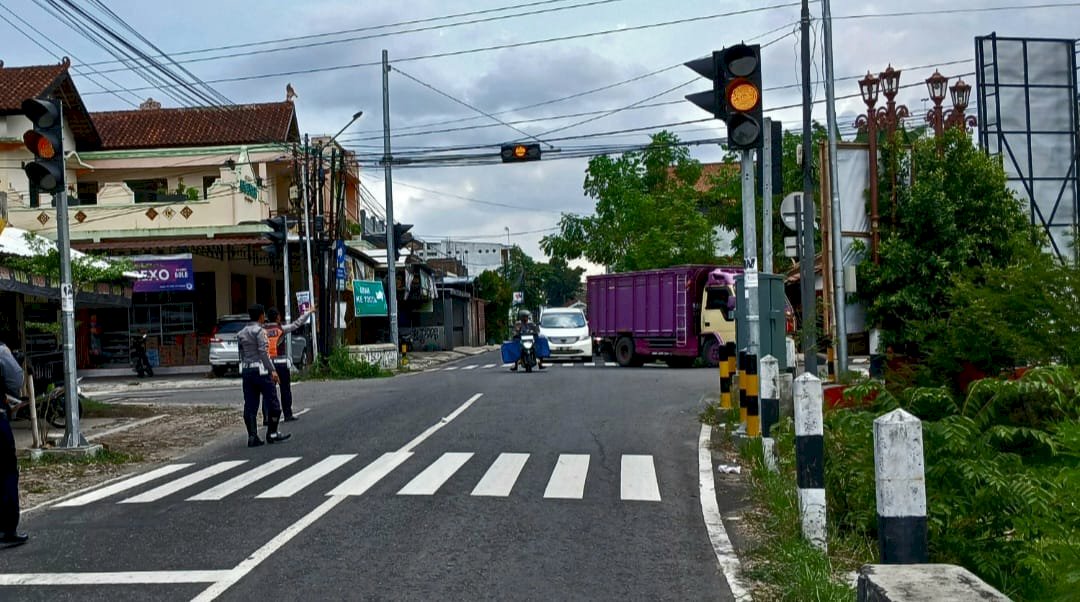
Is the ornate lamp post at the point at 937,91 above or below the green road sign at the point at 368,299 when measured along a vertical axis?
above

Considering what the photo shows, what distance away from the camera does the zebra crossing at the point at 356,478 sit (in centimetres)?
928

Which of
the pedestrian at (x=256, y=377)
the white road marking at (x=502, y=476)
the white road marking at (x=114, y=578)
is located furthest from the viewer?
the pedestrian at (x=256, y=377)

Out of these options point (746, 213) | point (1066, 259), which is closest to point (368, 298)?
point (746, 213)

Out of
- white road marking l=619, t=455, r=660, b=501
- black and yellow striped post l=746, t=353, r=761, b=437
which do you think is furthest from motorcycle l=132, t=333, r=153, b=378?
black and yellow striped post l=746, t=353, r=761, b=437

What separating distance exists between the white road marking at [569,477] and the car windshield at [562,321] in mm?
22320

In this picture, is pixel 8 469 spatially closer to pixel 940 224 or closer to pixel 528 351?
pixel 940 224

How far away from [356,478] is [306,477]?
0.55m

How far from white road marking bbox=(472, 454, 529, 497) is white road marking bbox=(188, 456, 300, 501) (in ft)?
7.39

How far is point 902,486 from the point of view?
4531 mm

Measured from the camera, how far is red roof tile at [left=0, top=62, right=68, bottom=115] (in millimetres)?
33406

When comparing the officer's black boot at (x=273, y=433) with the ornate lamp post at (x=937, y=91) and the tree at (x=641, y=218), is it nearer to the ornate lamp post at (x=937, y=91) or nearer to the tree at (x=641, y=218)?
the ornate lamp post at (x=937, y=91)

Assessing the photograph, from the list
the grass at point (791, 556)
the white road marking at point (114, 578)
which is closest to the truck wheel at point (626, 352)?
the grass at point (791, 556)

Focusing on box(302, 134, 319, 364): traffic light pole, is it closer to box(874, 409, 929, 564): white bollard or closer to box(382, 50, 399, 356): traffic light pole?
box(382, 50, 399, 356): traffic light pole

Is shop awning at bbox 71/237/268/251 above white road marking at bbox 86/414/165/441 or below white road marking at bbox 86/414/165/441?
above
